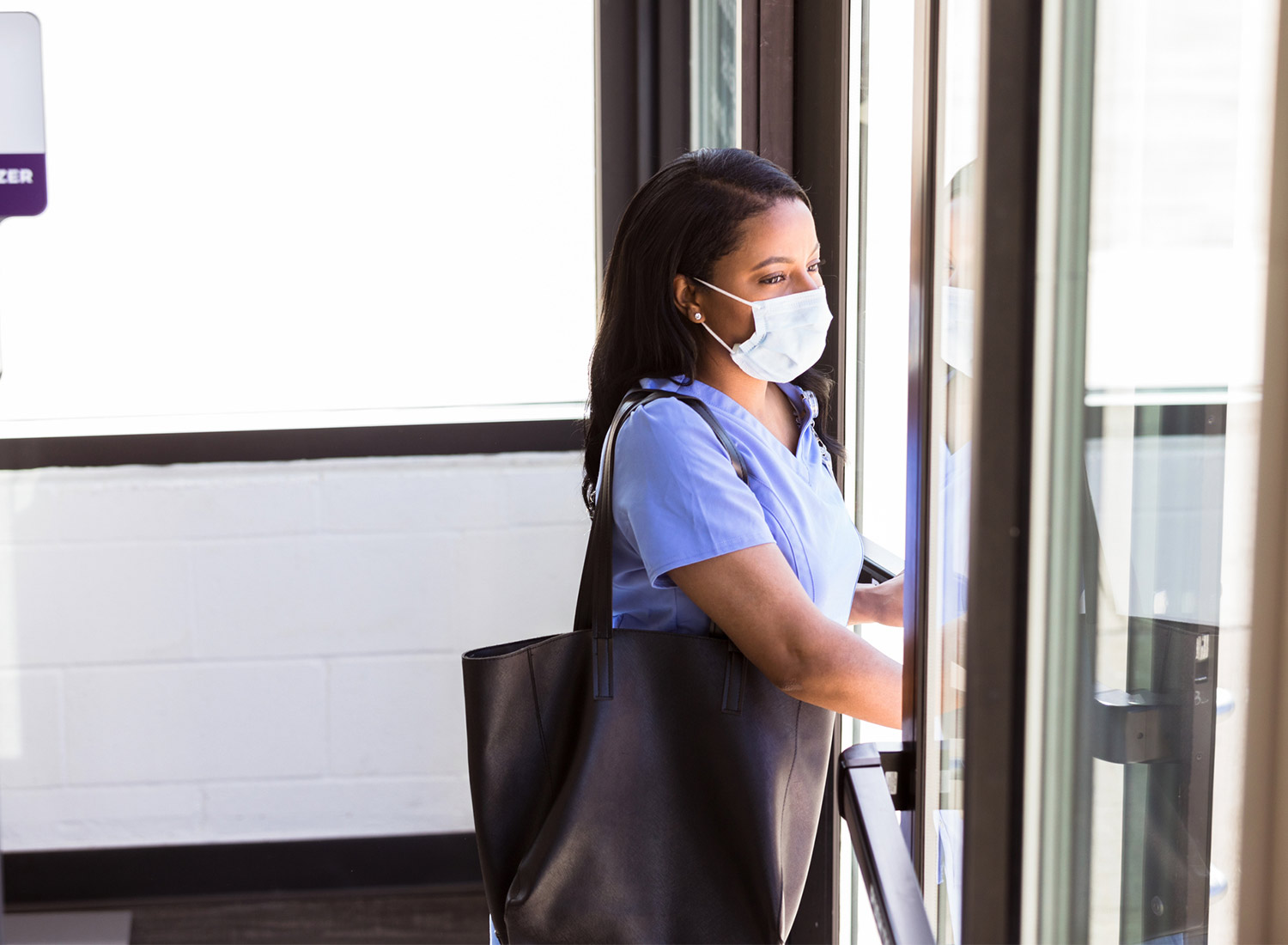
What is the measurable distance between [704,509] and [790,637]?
0.39ft

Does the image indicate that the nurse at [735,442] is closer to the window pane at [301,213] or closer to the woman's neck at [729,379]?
the woman's neck at [729,379]

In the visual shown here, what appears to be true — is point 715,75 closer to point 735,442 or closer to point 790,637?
point 735,442

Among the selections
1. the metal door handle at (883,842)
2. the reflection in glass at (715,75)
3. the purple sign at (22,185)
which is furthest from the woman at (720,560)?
the purple sign at (22,185)

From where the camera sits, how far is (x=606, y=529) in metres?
0.94

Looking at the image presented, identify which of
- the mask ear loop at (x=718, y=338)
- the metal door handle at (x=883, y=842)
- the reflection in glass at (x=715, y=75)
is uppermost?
the reflection in glass at (x=715, y=75)

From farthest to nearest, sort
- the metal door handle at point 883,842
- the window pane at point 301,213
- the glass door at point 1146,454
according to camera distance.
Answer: the window pane at point 301,213 < the metal door handle at point 883,842 < the glass door at point 1146,454

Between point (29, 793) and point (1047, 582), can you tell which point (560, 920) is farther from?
point (29, 793)

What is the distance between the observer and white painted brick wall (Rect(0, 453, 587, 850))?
211cm

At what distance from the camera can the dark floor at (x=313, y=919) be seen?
2.14m

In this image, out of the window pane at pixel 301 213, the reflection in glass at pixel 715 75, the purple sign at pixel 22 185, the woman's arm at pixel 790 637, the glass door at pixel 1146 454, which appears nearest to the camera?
the glass door at pixel 1146 454

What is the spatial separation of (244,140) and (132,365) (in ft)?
1.53

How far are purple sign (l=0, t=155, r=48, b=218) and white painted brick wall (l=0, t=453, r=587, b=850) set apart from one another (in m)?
0.48

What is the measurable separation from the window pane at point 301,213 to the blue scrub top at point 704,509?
4.07 feet

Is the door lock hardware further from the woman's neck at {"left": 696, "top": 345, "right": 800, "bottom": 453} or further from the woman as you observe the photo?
the woman's neck at {"left": 696, "top": 345, "right": 800, "bottom": 453}
